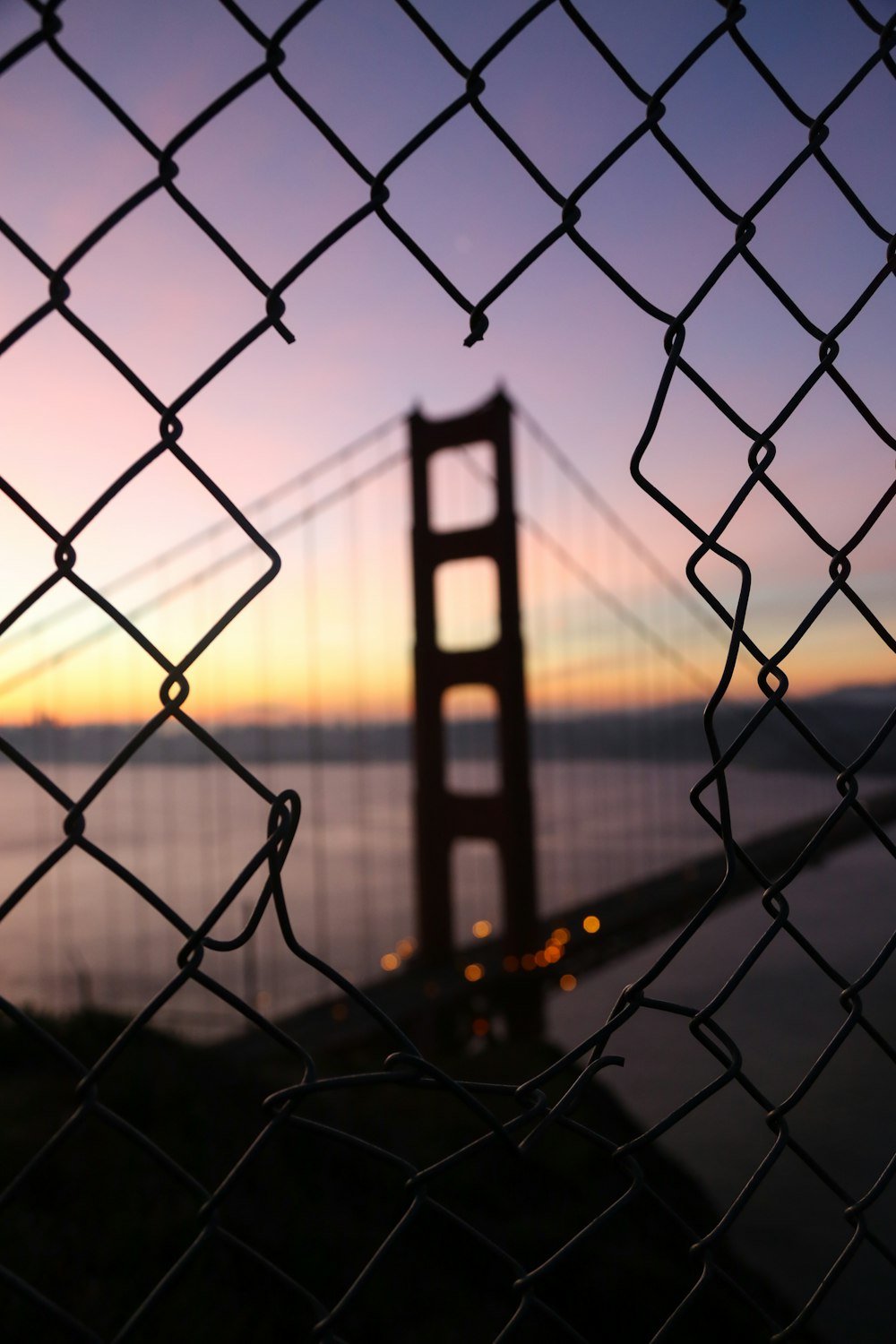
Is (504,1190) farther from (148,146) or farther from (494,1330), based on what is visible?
(148,146)

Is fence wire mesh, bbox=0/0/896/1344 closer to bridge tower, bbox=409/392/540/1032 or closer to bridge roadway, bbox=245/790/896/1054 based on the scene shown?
bridge roadway, bbox=245/790/896/1054

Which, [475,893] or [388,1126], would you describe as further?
[475,893]

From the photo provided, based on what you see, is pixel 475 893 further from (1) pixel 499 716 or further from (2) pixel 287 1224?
(2) pixel 287 1224

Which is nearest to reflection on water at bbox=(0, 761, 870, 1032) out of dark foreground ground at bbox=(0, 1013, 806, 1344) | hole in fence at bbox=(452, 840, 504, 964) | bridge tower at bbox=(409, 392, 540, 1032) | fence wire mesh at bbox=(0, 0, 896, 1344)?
hole in fence at bbox=(452, 840, 504, 964)

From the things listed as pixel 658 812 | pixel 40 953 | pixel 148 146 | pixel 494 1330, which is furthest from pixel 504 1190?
pixel 658 812

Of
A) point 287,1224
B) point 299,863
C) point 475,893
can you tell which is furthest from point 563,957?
point 475,893

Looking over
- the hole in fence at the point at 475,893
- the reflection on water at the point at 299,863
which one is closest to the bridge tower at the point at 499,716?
the hole in fence at the point at 475,893

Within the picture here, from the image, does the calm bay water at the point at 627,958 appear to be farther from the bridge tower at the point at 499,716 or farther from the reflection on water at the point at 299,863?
the bridge tower at the point at 499,716
